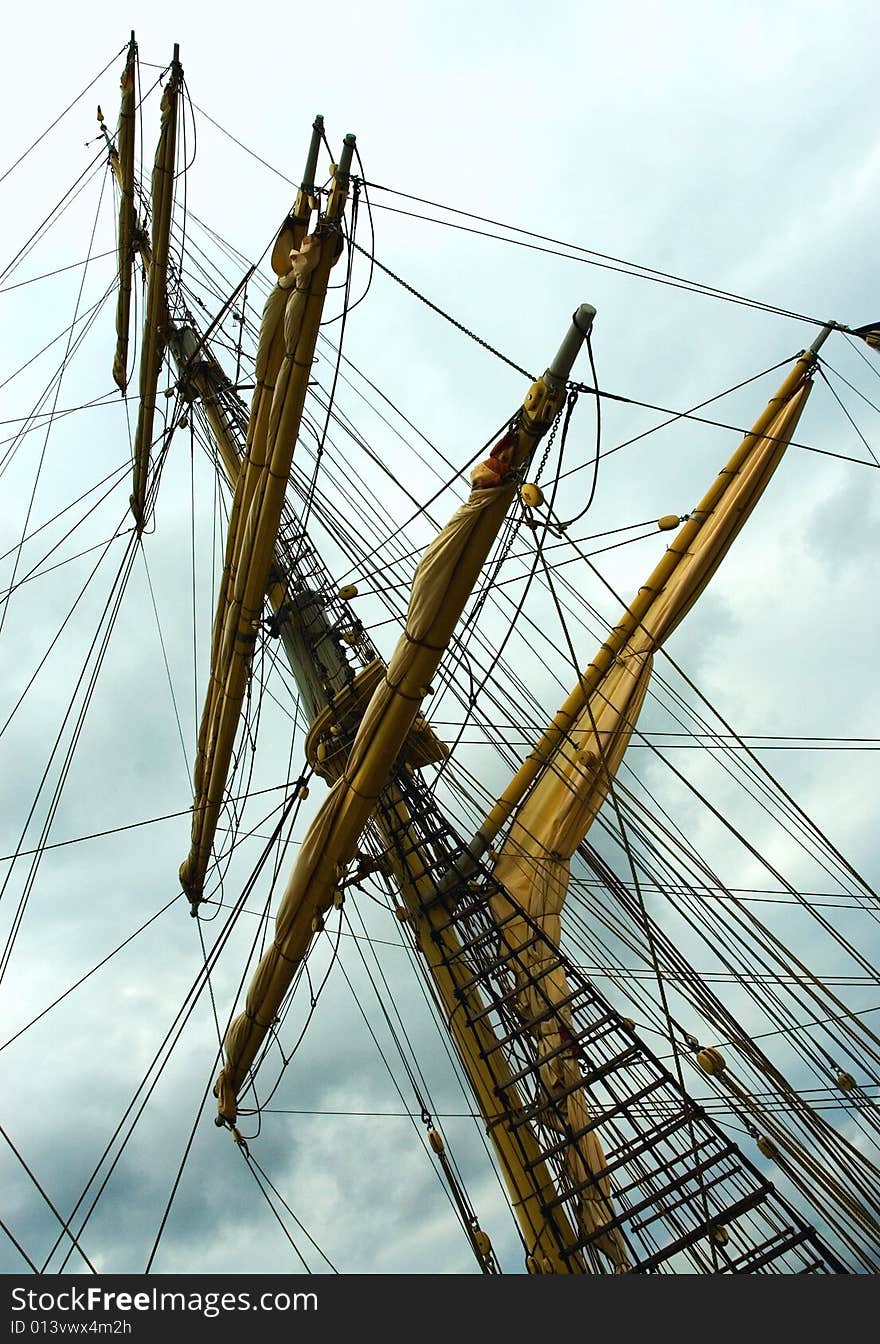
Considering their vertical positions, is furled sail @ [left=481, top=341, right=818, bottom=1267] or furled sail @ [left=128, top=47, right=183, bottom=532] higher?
furled sail @ [left=128, top=47, right=183, bottom=532]

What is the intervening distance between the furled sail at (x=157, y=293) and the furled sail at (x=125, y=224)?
1157 mm

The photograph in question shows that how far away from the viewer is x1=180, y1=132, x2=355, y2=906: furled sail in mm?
8078

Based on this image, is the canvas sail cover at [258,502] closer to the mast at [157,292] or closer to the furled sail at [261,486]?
the furled sail at [261,486]

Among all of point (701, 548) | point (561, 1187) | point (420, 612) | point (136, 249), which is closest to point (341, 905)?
point (561, 1187)

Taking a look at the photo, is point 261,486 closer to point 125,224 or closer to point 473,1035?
point 473,1035

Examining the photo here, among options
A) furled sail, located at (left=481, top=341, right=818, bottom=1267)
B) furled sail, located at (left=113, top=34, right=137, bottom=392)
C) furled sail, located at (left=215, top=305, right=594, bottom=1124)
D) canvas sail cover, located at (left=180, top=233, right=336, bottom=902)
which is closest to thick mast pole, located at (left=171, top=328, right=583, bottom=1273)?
furled sail, located at (left=481, top=341, right=818, bottom=1267)

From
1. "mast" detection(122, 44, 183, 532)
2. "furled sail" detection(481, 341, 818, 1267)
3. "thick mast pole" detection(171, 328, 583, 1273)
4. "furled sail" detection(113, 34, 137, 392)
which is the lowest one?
"thick mast pole" detection(171, 328, 583, 1273)

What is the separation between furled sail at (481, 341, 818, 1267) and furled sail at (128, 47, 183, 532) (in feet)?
21.1

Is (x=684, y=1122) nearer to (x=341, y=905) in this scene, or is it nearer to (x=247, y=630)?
(x=341, y=905)

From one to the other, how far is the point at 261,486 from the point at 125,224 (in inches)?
313

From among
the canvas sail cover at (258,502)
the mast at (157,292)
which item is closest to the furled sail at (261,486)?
the canvas sail cover at (258,502)

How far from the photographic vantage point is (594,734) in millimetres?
9695

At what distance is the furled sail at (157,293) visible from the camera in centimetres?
1180

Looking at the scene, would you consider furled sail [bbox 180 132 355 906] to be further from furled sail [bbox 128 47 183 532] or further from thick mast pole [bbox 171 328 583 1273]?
furled sail [bbox 128 47 183 532]
